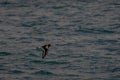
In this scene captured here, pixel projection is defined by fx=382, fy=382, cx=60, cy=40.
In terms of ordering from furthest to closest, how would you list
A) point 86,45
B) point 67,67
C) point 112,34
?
point 112,34, point 86,45, point 67,67

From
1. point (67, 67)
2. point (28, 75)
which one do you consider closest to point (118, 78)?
point (67, 67)

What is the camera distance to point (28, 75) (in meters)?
15.8

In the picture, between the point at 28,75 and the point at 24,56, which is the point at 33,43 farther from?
the point at 28,75

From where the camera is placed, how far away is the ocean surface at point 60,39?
16.3 metres

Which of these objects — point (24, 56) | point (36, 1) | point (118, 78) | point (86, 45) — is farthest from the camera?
point (36, 1)

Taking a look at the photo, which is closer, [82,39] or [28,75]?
[28,75]

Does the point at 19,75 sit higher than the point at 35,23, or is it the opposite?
the point at 35,23

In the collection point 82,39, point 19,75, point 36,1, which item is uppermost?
point 36,1

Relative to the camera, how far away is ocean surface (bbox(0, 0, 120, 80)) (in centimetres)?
1627

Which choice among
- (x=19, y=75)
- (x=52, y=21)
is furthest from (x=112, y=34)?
(x=19, y=75)

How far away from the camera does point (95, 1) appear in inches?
1166

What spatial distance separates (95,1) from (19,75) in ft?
49.6

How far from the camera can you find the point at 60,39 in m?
20.5

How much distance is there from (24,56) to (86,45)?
3.36 meters
